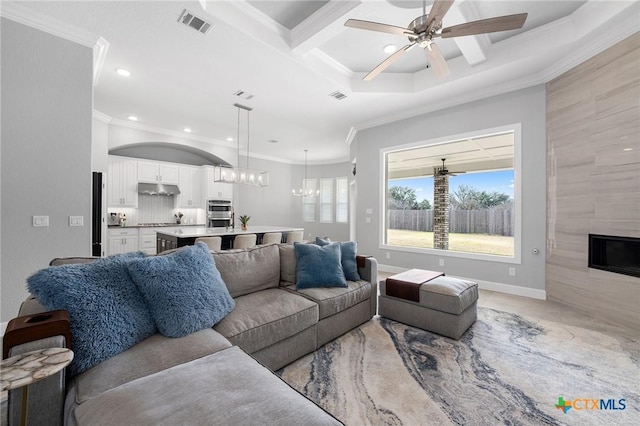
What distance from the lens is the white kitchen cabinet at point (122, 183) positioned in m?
5.64

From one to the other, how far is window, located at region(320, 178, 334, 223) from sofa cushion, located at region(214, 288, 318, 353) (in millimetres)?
7223

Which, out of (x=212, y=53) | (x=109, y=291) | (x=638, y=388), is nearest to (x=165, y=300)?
(x=109, y=291)

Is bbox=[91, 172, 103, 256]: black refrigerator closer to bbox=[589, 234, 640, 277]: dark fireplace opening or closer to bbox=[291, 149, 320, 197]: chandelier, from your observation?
bbox=[291, 149, 320, 197]: chandelier

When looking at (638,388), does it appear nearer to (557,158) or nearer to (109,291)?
(557,158)

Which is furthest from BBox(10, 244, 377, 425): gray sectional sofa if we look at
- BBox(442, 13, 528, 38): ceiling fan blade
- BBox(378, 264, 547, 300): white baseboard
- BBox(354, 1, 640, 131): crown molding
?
BBox(354, 1, 640, 131): crown molding

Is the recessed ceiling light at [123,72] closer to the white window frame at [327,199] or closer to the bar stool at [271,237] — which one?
the bar stool at [271,237]

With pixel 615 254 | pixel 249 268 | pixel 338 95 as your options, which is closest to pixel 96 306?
pixel 249 268

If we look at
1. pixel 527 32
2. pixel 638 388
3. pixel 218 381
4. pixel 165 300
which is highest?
pixel 527 32

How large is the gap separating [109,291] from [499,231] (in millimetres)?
4965

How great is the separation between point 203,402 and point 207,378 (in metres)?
0.15

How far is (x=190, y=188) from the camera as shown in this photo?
6.80m

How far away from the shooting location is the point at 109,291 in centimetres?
143

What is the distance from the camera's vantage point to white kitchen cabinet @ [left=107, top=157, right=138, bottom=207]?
5.64 m

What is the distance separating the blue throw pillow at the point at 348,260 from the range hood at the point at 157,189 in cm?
499
